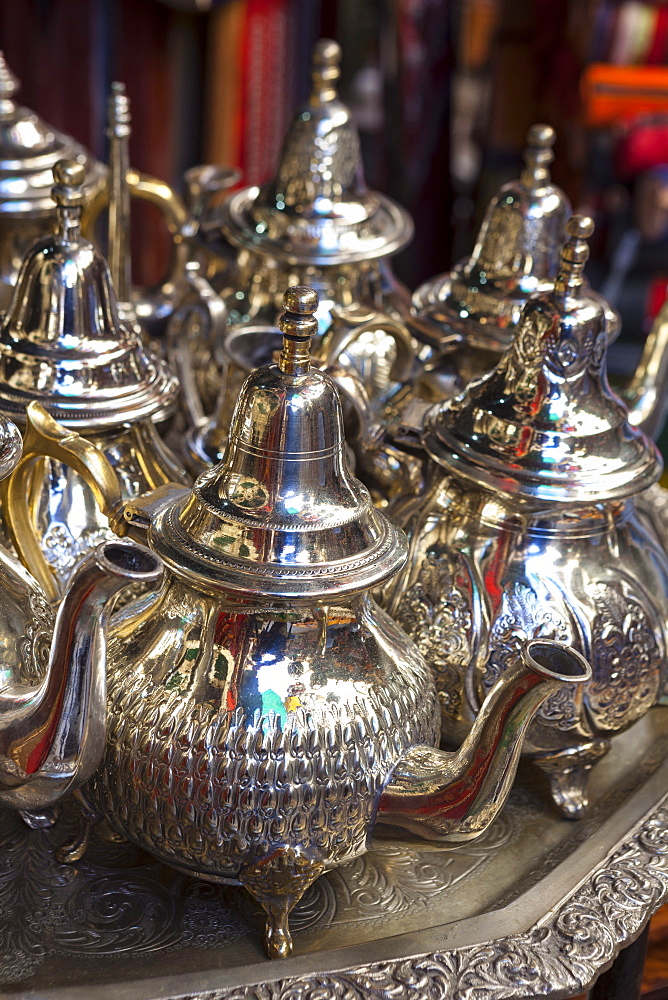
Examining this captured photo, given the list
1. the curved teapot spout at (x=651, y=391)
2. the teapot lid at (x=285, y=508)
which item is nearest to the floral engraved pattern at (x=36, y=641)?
the teapot lid at (x=285, y=508)

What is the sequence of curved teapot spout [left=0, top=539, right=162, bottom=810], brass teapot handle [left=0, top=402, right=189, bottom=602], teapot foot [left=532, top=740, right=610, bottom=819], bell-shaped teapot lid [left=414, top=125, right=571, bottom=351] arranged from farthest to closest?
bell-shaped teapot lid [left=414, top=125, right=571, bottom=351] → teapot foot [left=532, top=740, right=610, bottom=819] → brass teapot handle [left=0, top=402, right=189, bottom=602] → curved teapot spout [left=0, top=539, right=162, bottom=810]

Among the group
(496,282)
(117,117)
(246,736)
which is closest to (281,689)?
(246,736)

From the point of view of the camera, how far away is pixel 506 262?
112 cm

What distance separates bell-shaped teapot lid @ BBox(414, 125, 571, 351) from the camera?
3.62ft

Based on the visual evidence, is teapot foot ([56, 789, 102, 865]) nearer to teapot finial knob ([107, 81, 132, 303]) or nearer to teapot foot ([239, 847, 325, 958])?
teapot foot ([239, 847, 325, 958])

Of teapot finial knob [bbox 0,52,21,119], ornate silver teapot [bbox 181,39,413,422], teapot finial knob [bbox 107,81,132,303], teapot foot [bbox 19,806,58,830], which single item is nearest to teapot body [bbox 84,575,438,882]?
teapot foot [bbox 19,806,58,830]

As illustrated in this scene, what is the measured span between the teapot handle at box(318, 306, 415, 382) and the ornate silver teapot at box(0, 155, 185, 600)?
136 mm

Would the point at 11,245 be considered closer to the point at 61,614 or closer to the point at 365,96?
the point at 61,614

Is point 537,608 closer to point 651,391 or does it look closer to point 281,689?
point 281,689

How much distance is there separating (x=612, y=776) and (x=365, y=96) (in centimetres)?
282

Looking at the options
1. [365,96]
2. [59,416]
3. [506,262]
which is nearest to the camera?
[59,416]

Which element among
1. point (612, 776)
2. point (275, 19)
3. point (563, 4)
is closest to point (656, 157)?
point (563, 4)

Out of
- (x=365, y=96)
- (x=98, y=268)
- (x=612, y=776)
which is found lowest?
(x=365, y=96)

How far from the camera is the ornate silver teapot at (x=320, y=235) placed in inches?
44.2
